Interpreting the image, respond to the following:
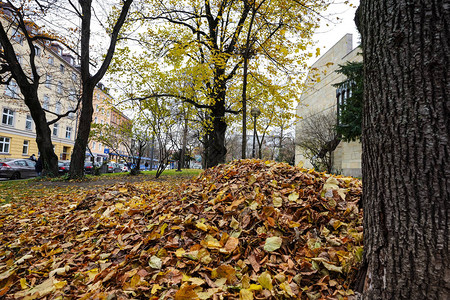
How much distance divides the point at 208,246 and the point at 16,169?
18769 mm

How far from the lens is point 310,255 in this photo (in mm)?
1763

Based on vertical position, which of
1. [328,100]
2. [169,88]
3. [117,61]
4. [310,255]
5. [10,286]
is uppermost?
[328,100]

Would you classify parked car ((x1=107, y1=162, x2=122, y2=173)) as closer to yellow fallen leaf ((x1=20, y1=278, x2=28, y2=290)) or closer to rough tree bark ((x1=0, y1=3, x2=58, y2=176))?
rough tree bark ((x1=0, y1=3, x2=58, y2=176))

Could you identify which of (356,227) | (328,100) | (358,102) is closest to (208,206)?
(356,227)

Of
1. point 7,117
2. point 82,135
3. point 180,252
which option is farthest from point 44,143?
point 7,117

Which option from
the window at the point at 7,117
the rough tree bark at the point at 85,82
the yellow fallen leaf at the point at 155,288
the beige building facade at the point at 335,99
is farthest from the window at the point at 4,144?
the yellow fallen leaf at the point at 155,288

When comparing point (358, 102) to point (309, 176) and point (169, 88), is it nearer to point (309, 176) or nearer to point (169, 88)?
point (169, 88)

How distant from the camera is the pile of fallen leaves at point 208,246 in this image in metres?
1.57

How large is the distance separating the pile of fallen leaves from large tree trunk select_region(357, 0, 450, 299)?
408 mm

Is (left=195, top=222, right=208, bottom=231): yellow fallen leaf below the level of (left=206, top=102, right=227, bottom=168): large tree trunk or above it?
below

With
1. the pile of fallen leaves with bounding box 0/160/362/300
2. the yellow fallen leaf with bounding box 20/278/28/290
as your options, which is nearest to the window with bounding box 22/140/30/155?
the pile of fallen leaves with bounding box 0/160/362/300

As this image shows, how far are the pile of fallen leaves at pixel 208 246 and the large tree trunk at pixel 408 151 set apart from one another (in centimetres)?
41

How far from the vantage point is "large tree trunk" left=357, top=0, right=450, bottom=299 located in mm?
1090

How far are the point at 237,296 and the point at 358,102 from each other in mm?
12678
